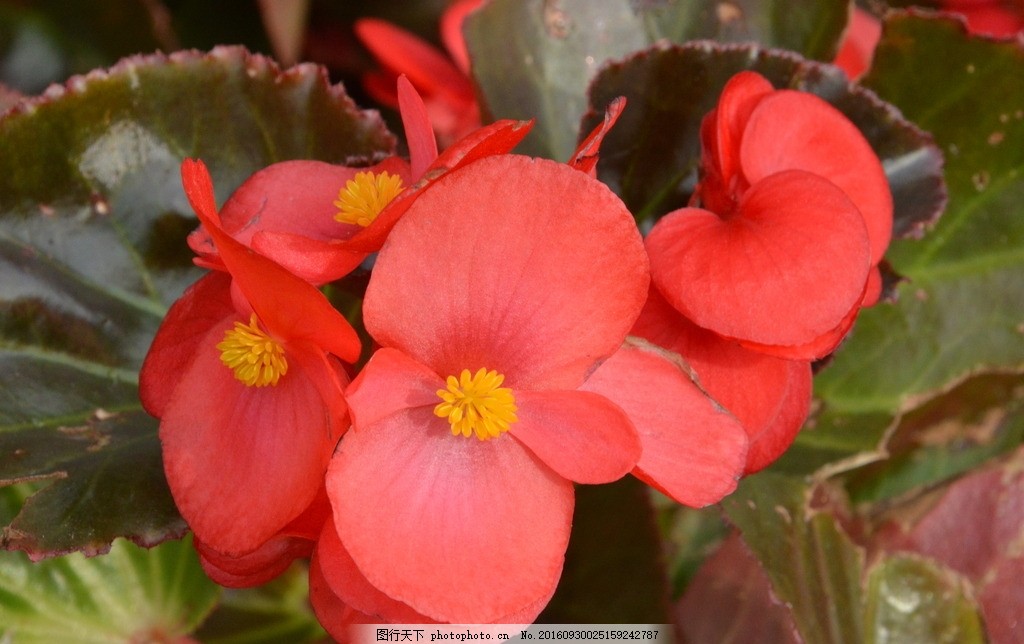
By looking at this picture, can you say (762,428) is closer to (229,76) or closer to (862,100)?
(862,100)

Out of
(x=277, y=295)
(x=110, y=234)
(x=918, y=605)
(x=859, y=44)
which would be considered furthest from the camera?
(x=859, y=44)

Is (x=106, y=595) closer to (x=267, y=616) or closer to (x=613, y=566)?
(x=267, y=616)

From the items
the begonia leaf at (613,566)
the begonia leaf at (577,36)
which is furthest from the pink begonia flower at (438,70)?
the begonia leaf at (613,566)

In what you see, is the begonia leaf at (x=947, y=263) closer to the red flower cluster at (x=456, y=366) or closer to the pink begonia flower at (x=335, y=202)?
the red flower cluster at (x=456, y=366)

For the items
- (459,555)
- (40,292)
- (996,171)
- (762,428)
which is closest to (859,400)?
(996,171)

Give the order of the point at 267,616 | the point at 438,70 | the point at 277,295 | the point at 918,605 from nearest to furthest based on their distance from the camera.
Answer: the point at 277,295
the point at 918,605
the point at 267,616
the point at 438,70

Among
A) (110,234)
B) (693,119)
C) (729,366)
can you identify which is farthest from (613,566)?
(110,234)
